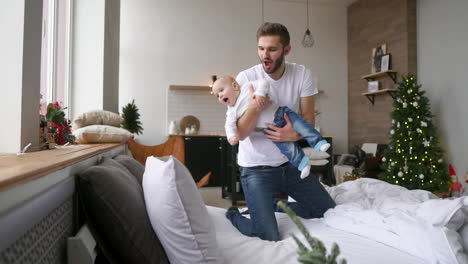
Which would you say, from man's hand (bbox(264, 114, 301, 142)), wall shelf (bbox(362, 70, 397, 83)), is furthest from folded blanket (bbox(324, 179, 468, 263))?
wall shelf (bbox(362, 70, 397, 83))

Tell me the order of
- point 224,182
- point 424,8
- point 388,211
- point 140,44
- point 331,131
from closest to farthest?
1. point 388,211
2. point 224,182
3. point 424,8
4. point 140,44
5. point 331,131

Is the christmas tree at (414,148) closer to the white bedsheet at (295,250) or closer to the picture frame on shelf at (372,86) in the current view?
the picture frame on shelf at (372,86)

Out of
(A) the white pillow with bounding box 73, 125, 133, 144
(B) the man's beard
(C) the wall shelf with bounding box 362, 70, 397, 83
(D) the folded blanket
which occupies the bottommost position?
(D) the folded blanket

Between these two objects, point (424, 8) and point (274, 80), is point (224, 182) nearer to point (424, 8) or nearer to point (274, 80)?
point (274, 80)

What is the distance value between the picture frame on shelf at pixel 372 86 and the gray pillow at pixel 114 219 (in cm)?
630

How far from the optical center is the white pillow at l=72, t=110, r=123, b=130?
9.51 ft

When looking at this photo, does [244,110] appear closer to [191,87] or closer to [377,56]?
[191,87]

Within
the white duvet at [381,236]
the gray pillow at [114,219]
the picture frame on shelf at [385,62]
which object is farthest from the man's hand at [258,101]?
the picture frame on shelf at [385,62]

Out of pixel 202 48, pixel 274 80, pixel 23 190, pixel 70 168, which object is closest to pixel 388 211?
pixel 274 80

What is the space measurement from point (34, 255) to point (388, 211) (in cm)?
158

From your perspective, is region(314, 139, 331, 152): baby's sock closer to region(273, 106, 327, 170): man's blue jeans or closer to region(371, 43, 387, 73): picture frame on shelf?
region(273, 106, 327, 170): man's blue jeans

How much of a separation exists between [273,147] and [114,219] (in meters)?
1.32

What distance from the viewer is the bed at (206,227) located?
107 centimetres

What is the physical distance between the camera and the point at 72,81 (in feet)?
13.0
